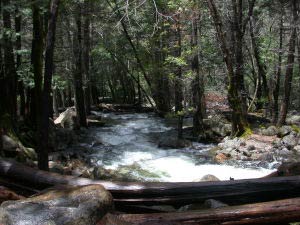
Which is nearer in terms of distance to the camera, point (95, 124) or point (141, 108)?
point (95, 124)

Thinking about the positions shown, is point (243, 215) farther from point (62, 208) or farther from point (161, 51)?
point (161, 51)

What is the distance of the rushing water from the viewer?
12757 millimetres

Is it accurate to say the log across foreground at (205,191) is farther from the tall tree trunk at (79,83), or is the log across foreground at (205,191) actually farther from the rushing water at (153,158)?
the tall tree trunk at (79,83)

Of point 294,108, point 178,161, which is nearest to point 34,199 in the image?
point 178,161

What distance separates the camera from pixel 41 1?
380 inches

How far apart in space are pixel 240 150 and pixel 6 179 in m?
11.4

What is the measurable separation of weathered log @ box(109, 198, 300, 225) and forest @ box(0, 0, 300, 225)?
0.01m

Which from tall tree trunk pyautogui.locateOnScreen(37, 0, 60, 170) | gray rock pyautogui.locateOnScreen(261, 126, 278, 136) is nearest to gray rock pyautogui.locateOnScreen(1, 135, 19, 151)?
tall tree trunk pyautogui.locateOnScreen(37, 0, 60, 170)

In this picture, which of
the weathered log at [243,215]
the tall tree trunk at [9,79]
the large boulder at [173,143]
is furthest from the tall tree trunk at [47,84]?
the large boulder at [173,143]

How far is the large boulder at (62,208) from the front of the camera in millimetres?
3836

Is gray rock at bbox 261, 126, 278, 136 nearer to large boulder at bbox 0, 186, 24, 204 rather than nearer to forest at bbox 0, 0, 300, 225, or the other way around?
forest at bbox 0, 0, 300, 225

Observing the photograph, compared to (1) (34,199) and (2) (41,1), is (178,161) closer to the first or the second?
(2) (41,1)

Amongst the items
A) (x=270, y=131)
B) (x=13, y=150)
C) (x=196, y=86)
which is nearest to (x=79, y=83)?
(x=196, y=86)

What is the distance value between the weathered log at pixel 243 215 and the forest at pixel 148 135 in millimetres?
10
